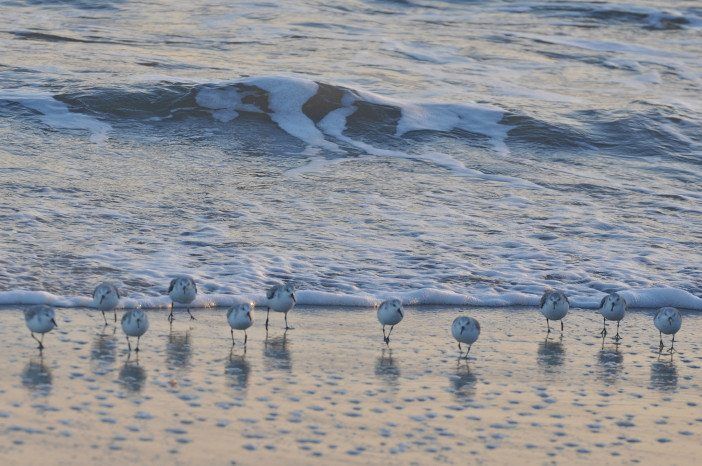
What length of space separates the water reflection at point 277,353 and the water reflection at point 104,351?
93 centimetres

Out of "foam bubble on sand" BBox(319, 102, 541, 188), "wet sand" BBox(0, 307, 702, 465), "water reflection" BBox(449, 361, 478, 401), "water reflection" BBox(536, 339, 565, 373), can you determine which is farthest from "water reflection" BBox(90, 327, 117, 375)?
"foam bubble on sand" BBox(319, 102, 541, 188)

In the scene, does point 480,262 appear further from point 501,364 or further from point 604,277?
point 501,364

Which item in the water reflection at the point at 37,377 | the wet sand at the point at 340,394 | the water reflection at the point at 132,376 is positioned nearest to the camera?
the wet sand at the point at 340,394

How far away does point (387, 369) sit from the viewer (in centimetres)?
653

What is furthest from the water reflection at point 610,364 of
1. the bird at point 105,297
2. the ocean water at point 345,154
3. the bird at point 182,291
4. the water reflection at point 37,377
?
the water reflection at point 37,377

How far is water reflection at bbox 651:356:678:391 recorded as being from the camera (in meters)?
6.49

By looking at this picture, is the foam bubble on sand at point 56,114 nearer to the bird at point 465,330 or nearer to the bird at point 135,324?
the bird at point 135,324

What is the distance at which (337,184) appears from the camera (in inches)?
462

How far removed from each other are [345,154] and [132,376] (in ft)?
24.9

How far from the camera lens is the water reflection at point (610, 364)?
661cm

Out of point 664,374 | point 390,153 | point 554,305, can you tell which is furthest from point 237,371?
point 390,153

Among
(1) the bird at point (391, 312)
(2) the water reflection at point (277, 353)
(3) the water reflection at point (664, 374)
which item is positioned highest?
(1) the bird at point (391, 312)

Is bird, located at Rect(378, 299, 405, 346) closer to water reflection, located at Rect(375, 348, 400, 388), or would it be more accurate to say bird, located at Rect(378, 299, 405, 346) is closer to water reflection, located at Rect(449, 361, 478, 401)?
water reflection, located at Rect(375, 348, 400, 388)

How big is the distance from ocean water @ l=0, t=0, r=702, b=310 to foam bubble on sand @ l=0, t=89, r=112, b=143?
0.04 m
